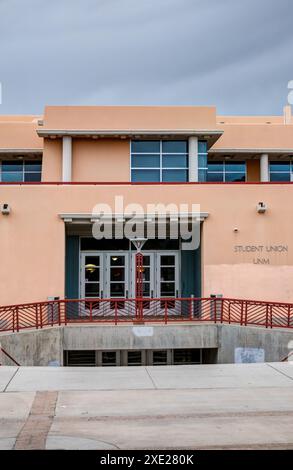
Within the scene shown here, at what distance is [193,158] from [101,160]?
4293mm

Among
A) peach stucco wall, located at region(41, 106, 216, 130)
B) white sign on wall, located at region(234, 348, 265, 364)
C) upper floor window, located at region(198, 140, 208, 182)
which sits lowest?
white sign on wall, located at region(234, 348, 265, 364)

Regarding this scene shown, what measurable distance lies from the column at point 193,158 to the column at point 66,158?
18.2 ft

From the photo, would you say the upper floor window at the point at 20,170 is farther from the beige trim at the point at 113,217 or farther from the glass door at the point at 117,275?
the beige trim at the point at 113,217

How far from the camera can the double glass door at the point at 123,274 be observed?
23625 mm

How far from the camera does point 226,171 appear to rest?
99.9 feet

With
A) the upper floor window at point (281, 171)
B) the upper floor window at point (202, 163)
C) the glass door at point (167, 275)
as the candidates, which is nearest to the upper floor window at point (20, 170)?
the upper floor window at point (202, 163)

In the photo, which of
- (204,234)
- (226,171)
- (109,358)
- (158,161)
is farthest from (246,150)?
(109,358)

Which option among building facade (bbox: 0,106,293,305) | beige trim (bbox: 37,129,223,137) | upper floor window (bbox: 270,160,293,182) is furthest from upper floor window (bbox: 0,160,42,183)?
upper floor window (bbox: 270,160,293,182)

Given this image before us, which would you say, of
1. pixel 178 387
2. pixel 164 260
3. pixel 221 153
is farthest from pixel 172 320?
pixel 221 153

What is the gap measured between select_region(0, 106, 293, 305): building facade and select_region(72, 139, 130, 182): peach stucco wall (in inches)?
1.9

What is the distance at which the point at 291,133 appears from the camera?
29.6 metres

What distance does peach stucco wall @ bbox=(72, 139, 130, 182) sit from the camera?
84.7ft

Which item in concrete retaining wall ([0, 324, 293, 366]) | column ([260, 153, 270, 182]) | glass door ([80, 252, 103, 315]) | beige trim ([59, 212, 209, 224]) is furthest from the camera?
column ([260, 153, 270, 182])

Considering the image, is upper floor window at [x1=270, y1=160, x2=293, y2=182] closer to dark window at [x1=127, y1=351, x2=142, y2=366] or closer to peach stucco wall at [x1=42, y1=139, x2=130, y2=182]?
peach stucco wall at [x1=42, y1=139, x2=130, y2=182]
